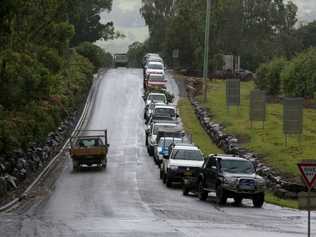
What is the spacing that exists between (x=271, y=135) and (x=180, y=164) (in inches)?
518

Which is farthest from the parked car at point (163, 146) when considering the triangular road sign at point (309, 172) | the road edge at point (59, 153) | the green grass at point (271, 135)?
the triangular road sign at point (309, 172)

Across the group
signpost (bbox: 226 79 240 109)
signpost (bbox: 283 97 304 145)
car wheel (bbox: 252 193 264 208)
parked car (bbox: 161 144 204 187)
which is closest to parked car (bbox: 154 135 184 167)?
parked car (bbox: 161 144 204 187)

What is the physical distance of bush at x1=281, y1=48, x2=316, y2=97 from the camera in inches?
2965

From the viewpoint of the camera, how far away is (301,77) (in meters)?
76.9

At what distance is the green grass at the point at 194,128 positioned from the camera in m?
56.8

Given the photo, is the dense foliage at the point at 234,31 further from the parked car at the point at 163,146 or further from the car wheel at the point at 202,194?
the car wheel at the point at 202,194

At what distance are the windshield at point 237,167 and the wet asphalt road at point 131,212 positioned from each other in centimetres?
146

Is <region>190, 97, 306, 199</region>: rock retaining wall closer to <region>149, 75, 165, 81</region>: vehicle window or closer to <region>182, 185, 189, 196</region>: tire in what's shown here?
<region>182, 185, 189, 196</region>: tire

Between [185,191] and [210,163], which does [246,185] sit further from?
[185,191]

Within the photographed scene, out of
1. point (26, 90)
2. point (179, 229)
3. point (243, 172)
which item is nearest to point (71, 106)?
point (26, 90)

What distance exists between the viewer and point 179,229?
24641 mm

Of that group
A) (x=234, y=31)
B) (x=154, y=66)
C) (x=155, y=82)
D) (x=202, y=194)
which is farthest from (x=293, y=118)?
(x=234, y=31)

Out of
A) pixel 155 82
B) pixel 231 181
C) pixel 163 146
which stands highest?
pixel 155 82

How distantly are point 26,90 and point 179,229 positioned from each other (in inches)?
653
